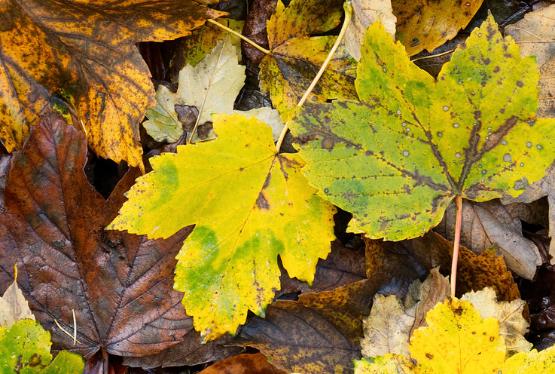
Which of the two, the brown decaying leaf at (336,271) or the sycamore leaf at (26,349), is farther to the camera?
the brown decaying leaf at (336,271)

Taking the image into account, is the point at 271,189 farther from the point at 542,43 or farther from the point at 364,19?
the point at 542,43

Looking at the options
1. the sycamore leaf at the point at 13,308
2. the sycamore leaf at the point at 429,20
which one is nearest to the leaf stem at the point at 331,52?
the sycamore leaf at the point at 429,20

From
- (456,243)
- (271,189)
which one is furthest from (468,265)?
(271,189)

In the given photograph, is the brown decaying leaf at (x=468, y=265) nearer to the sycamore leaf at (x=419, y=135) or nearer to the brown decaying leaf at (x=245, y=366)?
the sycamore leaf at (x=419, y=135)

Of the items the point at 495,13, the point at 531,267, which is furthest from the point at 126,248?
the point at 495,13

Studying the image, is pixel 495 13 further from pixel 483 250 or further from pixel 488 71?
pixel 483 250

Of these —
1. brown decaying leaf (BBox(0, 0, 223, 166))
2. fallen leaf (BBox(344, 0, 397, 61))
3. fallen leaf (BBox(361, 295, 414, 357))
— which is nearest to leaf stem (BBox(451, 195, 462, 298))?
fallen leaf (BBox(361, 295, 414, 357))
